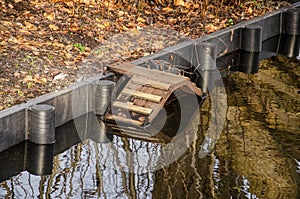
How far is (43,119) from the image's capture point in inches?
318

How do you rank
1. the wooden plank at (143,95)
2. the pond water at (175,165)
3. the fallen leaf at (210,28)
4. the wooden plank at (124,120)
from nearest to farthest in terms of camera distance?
1. the pond water at (175,165)
2. the wooden plank at (124,120)
3. the wooden plank at (143,95)
4. the fallen leaf at (210,28)

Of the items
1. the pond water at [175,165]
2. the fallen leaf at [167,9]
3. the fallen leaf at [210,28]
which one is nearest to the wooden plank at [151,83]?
the pond water at [175,165]

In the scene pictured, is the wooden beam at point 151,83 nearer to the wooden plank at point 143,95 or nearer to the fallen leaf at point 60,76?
the wooden plank at point 143,95

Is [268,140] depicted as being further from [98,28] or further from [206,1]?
[206,1]

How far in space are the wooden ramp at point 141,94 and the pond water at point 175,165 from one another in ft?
1.54

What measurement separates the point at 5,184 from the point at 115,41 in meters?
4.13

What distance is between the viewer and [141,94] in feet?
30.9

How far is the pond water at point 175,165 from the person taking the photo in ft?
24.2

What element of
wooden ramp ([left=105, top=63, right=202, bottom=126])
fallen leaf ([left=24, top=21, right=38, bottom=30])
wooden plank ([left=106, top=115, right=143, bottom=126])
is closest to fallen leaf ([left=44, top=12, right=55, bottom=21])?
fallen leaf ([left=24, top=21, right=38, bottom=30])

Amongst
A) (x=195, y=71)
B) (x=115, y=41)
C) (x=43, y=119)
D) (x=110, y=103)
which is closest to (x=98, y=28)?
(x=115, y=41)

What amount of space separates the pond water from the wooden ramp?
471 mm

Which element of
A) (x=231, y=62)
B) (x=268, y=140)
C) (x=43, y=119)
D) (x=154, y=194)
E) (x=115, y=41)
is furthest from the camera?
(x=231, y=62)

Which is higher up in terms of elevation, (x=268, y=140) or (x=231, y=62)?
(x=231, y=62)

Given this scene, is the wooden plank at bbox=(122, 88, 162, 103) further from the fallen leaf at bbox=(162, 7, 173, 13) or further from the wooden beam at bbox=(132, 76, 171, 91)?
the fallen leaf at bbox=(162, 7, 173, 13)
